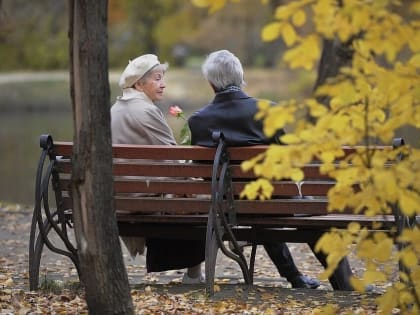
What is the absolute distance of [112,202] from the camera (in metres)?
4.46

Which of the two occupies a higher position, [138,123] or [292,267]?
[138,123]

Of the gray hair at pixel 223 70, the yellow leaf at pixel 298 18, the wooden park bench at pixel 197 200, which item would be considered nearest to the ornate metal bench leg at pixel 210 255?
the wooden park bench at pixel 197 200

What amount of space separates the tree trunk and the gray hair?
5.86 ft

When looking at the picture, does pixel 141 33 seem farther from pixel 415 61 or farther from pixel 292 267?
pixel 415 61

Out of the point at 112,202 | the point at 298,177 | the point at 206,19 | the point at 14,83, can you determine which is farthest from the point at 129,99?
the point at 206,19

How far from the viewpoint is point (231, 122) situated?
5961 millimetres

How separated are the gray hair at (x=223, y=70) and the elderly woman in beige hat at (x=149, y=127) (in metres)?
0.46

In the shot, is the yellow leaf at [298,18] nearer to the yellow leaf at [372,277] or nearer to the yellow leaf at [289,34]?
the yellow leaf at [289,34]

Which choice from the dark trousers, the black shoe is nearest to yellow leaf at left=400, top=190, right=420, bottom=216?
the dark trousers

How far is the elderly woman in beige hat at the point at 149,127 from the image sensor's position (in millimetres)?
6367

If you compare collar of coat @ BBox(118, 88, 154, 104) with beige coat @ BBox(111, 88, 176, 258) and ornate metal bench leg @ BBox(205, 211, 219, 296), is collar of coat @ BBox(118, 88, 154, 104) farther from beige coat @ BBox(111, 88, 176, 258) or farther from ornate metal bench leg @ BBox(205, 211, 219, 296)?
ornate metal bench leg @ BBox(205, 211, 219, 296)

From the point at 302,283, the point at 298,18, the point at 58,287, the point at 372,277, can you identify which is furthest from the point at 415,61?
the point at 302,283

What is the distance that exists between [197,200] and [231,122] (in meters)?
0.48

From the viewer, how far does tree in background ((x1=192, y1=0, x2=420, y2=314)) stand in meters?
3.66
